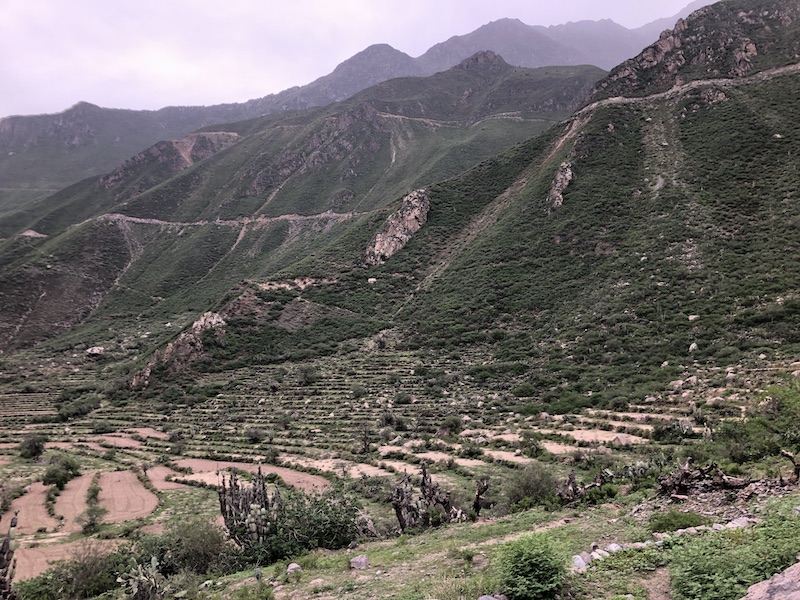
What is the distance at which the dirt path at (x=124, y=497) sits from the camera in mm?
18844

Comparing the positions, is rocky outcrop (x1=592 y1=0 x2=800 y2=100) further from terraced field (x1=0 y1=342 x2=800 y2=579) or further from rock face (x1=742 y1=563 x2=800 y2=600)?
rock face (x1=742 y1=563 x2=800 y2=600)

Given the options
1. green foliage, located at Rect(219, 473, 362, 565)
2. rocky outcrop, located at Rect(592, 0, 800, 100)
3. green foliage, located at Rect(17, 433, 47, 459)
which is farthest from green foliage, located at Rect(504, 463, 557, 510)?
rocky outcrop, located at Rect(592, 0, 800, 100)

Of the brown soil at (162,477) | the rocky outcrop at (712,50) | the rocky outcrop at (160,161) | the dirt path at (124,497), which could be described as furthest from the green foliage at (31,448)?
the rocky outcrop at (160,161)

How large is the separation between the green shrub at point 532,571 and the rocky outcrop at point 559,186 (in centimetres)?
5336

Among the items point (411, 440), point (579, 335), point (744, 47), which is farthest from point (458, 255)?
point (744, 47)

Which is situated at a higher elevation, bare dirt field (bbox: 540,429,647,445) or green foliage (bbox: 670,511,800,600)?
green foliage (bbox: 670,511,800,600)

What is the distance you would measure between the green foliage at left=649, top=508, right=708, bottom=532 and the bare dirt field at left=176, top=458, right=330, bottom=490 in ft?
49.1

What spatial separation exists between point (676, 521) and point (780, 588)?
424cm

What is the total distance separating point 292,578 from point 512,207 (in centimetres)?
5796

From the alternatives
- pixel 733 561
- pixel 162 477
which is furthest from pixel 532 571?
pixel 162 477

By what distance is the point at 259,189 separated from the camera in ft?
408

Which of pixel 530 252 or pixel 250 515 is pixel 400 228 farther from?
pixel 250 515

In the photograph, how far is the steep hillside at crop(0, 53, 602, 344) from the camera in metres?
87.3

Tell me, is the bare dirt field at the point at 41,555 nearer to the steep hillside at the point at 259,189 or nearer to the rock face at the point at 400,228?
the rock face at the point at 400,228
